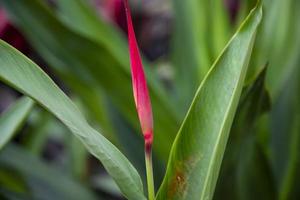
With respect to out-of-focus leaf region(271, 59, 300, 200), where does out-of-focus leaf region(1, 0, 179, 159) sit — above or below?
above

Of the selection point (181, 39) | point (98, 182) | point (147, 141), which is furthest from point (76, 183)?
point (147, 141)

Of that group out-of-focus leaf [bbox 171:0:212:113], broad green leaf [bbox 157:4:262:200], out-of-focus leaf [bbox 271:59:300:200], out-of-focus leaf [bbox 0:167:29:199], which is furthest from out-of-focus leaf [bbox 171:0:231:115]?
broad green leaf [bbox 157:4:262:200]

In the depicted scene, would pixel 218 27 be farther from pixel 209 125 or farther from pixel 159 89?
pixel 209 125

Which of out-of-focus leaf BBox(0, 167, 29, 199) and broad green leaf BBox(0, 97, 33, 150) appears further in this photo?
out-of-focus leaf BBox(0, 167, 29, 199)

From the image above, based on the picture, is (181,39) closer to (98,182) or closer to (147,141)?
(98,182)

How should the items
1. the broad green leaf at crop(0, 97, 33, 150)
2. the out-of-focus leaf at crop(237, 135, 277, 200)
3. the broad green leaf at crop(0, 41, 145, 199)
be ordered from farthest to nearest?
the out-of-focus leaf at crop(237, 135, 277, 200), the broad green leaf at crop(0, 97, 33, 150), the broad green leaf at crop(0, 41, 145, 199)

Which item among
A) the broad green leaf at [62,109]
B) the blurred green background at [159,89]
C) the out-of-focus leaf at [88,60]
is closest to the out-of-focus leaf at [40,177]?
the blurred green background at [159,89]

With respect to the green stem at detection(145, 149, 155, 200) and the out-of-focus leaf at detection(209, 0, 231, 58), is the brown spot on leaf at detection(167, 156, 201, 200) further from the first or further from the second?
the out-of-focus leaf at detection(209, 0, 231, 58)

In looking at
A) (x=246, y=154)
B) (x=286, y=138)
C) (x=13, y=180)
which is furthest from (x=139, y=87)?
(x=13, y=180)

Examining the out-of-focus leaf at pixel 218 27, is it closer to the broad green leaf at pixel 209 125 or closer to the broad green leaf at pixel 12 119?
the broad green leaf at pixel 12 119
